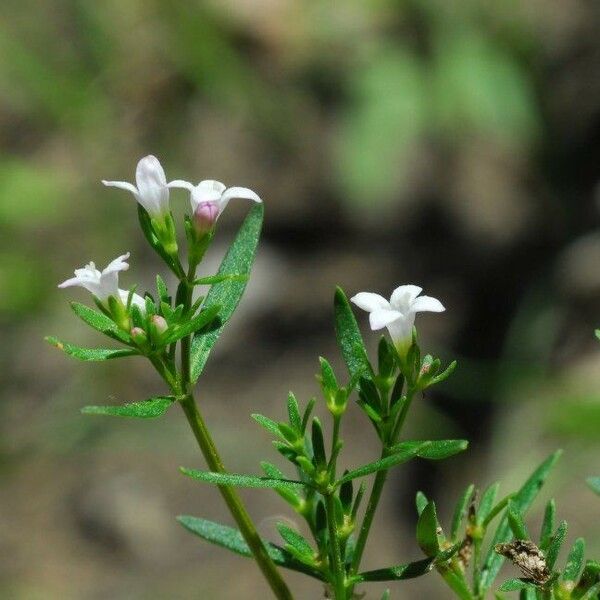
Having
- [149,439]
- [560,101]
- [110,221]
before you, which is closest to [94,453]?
[149,439]

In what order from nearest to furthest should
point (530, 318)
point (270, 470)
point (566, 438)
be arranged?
1. point (270, 470)
2. point (566, 438)
3. point (530, 318)

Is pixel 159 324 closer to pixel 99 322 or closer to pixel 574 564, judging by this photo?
pixel 99 322

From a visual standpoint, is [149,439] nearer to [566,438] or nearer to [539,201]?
[566,438]

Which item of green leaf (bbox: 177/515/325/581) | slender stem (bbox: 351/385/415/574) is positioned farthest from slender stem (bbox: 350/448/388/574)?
green leaf (bbox: 177/515/325/581)

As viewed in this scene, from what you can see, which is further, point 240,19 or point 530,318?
point 240,19

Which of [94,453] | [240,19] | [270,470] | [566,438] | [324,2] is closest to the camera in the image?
[270,470]

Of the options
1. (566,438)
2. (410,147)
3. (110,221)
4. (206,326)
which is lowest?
(566,438)
